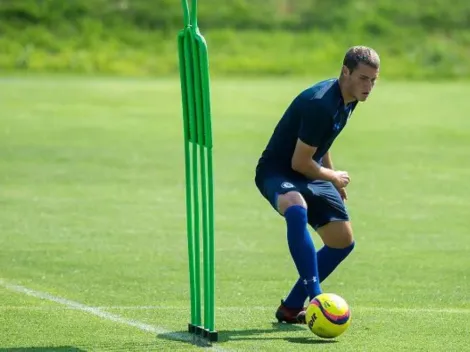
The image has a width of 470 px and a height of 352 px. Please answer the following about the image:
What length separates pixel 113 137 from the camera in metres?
23.6

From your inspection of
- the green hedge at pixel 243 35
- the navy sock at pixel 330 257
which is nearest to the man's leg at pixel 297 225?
the navy sock at pixel 330 257

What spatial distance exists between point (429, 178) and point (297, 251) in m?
10.4

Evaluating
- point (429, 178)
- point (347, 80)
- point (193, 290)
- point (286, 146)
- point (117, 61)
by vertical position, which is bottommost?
point (117, 61)

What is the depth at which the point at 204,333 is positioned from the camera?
28.0 ft

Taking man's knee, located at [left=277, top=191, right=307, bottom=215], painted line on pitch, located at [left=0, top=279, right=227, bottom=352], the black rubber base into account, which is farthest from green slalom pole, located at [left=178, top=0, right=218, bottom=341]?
→ man's knee, located at [left=277, top=191, right=307, bottom=215]

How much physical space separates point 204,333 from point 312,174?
4.48 feet

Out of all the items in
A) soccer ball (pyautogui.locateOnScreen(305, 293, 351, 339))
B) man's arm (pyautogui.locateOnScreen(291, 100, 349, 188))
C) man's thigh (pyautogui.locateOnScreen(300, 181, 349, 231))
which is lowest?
soccer ball (pyautogui.locateOnScreen(305, 293, 351, 339))

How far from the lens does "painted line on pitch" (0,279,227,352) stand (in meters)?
8.67

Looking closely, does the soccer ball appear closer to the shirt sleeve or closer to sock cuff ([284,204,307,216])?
sock cuff ([284,204,307,216])

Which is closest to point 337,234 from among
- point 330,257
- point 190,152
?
point 330,257

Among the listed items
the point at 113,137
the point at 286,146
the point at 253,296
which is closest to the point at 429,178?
the point at 113,137

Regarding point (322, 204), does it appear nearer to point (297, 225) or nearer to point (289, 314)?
point (297, 225)

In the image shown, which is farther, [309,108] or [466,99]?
[466,99]

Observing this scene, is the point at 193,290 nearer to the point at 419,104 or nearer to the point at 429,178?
the point at 429,178
